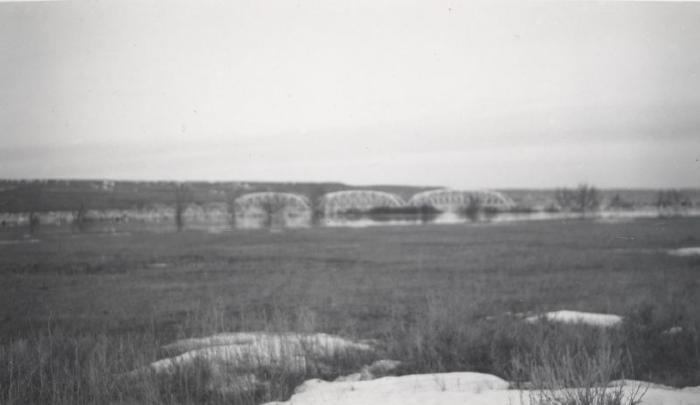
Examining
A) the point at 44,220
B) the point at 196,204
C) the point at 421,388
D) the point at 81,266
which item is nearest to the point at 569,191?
the point at 196,204

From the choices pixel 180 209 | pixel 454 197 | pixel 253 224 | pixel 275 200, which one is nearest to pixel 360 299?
pixel 253 224

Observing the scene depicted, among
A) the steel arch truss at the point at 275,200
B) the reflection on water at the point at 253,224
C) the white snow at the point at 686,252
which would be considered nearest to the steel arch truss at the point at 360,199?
the steel arch truss at the point at 275,200

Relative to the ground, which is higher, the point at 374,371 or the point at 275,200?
the point at 275,200

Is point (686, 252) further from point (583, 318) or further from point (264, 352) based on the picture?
point (264, 352)

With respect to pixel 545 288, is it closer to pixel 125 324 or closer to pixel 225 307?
pixel 225 307

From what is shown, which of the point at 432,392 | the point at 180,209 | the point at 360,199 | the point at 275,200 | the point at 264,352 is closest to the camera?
the point at 432,392

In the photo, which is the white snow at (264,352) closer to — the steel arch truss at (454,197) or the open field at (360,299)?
the open field at (360,299)

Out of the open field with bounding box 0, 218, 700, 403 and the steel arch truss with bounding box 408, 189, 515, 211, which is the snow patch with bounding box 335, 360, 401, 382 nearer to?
the open field with bounding box 0, 218, 700, 403
